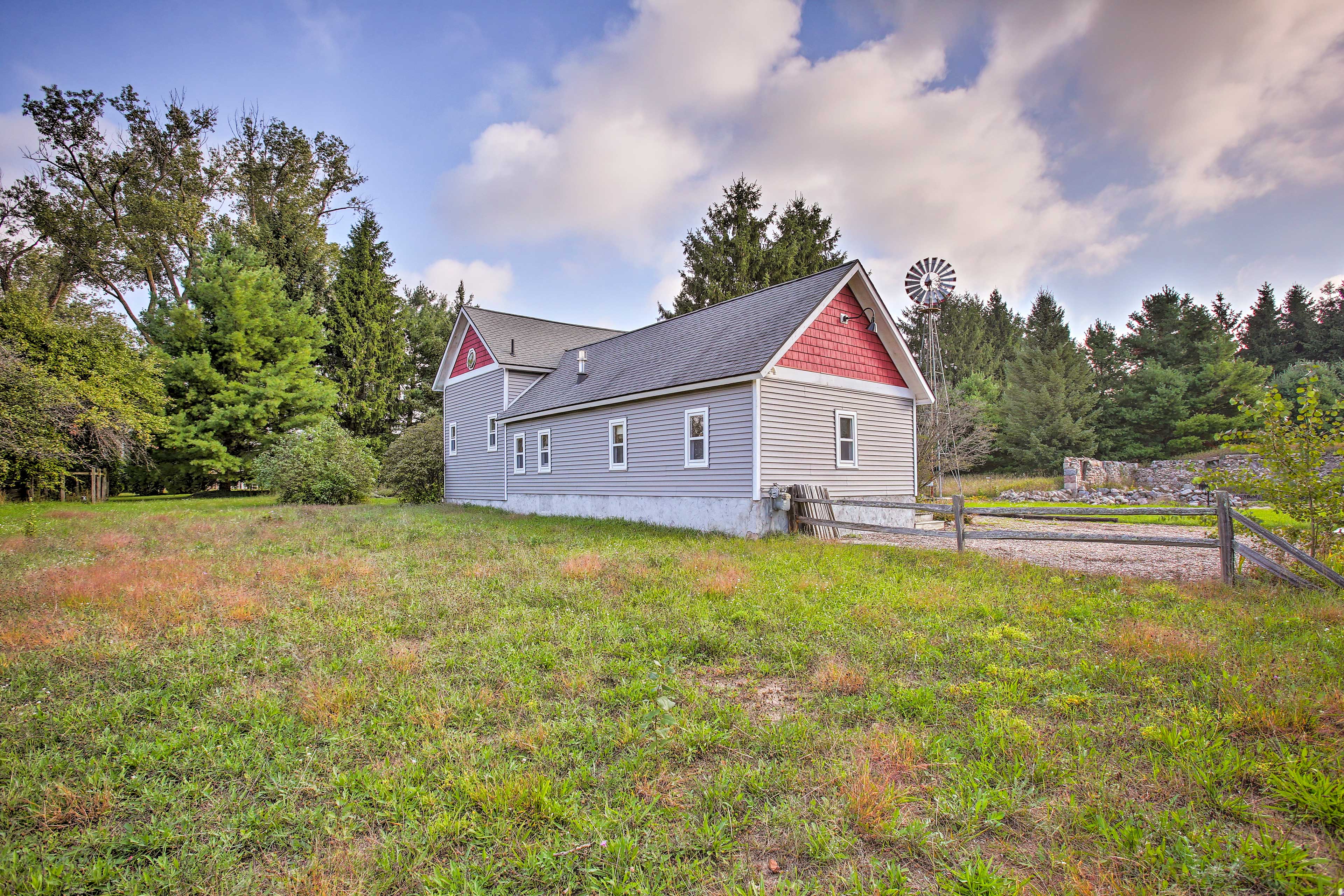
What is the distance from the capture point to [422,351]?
38.8 metres

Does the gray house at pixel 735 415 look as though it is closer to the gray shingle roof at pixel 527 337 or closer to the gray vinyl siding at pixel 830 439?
the gray vinyl siding at pixel 830 439

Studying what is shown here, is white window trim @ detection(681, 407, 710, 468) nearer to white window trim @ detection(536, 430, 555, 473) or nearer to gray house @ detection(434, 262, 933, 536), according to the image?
gray house @ detection(434, 262, 933, 536)

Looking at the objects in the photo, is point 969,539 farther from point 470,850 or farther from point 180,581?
point 180,581

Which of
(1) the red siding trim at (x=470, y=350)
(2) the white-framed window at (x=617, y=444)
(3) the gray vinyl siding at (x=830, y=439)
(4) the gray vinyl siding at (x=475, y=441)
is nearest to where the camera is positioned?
(3) the gray vinyl siding at (x=830, y=439)

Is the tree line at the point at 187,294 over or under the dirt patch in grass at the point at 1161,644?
over

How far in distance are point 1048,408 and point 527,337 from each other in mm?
29766

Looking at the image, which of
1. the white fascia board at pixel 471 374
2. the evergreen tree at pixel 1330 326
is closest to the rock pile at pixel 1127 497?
the white fascia board at pixel 471 374

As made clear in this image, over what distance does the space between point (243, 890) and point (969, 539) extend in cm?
1288

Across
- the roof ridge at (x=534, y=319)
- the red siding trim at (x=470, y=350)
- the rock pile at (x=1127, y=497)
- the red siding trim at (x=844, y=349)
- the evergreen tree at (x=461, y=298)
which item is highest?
the evergreen tree at (x=461, y=298)

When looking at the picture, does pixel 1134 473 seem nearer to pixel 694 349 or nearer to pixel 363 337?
pixel 694 349

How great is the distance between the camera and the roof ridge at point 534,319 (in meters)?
23.4

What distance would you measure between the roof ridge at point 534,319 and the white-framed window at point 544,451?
5.41 m

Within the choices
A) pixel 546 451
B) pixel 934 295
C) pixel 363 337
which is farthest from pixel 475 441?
pixel 934 295

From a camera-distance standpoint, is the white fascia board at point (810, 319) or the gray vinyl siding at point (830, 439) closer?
the white fascia board at point (810, 319)
